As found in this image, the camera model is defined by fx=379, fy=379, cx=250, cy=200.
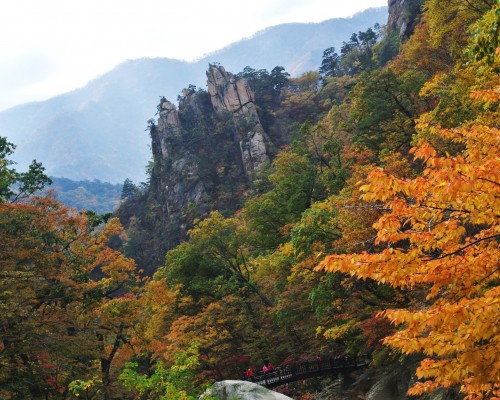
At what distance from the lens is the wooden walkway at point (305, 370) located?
1777 cm

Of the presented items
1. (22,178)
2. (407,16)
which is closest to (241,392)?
(22,178)

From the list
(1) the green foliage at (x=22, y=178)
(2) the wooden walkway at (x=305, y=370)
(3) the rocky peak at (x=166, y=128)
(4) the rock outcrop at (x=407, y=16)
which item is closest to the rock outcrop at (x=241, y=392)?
(2) the wooden walkway at (x=305, y=370)

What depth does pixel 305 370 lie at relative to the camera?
60.9ft

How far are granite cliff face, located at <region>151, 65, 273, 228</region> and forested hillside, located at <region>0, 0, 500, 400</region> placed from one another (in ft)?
76.0

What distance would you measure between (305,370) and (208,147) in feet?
161

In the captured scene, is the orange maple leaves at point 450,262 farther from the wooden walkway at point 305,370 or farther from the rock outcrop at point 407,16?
the rock outcrop at point 407,16

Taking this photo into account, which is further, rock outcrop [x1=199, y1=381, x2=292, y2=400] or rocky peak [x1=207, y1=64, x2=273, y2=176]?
rocky peak [x1=207, y1=64, x2=273, y2=176]

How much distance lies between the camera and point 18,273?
12406 mm

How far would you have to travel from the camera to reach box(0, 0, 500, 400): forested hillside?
13.5 feet

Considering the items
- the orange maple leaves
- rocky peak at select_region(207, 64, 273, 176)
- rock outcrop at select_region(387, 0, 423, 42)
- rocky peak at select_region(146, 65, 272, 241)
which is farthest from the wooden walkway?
rocky peak at select_region(207, 64, 273, 176)

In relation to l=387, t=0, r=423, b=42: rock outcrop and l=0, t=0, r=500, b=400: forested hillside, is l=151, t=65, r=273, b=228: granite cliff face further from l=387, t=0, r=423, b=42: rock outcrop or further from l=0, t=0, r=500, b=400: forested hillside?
l=0, t=0, r=500, b=400: forested hillside

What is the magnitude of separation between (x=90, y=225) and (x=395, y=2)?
60494 millimetres

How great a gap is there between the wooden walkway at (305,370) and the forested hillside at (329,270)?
0.80 meters

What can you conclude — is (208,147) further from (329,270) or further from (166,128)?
(329,270)
